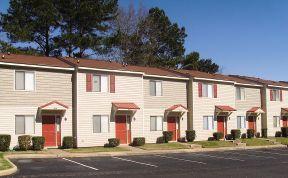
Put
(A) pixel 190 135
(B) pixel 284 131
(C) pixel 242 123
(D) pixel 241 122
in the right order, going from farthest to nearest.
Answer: (B) pixel 284 131 → (C) pixel 242 123 → (D) pixel 241 122 → (A) pixel 190 135

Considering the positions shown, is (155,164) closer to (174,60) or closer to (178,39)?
(174,60)

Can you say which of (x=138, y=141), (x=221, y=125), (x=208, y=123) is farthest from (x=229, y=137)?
(x=138, y=141)

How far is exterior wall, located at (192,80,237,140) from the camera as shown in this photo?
145 ft

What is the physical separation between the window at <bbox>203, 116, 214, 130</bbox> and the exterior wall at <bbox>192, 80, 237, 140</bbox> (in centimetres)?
29

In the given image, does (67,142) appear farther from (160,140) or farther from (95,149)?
(160,140)

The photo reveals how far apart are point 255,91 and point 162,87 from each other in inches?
610

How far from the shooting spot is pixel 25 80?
32.8m

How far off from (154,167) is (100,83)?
1301 cm

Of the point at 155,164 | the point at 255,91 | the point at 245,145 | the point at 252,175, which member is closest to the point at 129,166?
the point at 155,164

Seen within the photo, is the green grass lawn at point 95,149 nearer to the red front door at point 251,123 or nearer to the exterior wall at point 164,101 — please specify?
the exterior wall at point 164,101

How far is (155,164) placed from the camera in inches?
1029

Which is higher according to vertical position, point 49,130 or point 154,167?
point 49,130

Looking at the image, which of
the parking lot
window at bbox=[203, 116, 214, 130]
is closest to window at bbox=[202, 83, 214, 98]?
window at bbox=[203, 116, 214, 130]

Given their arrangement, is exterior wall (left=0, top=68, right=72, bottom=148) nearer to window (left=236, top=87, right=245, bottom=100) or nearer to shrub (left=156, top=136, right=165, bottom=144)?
shrub (left=156, top=136, right=165, bottom=144)
